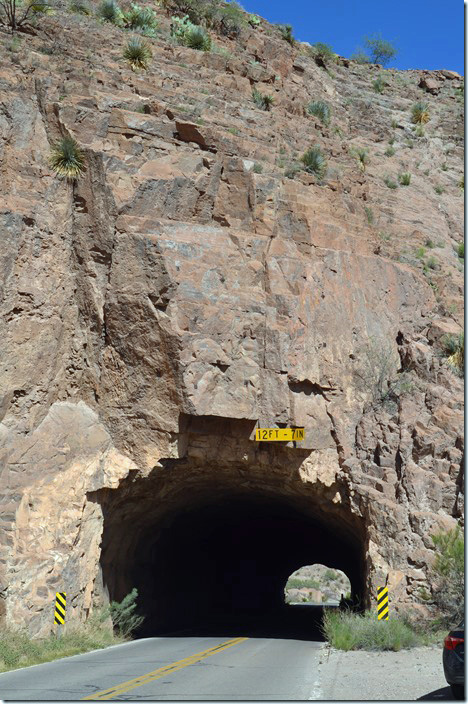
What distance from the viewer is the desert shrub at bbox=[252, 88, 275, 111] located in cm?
2751

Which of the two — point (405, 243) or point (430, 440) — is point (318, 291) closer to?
point (430, 440)

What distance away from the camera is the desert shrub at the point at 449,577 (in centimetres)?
1789

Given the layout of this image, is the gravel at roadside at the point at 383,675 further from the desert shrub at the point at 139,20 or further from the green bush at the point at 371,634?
the desert shrub at the point at 139,20

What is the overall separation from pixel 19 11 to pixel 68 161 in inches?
294

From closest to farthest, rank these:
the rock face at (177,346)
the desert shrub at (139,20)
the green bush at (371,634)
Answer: the green bush at (371,634) → the rock face at (177,346) → the desert shrub at (139,20)

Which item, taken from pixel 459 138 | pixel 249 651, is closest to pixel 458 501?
pixel 249 651

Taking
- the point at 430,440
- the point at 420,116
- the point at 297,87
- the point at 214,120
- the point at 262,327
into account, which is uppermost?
the point at 420,116

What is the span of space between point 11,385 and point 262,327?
6519 millimetres

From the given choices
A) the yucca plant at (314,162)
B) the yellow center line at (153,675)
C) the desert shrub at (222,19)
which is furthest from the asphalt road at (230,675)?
the desert shrub at (222,19)

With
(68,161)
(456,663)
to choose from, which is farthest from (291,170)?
(456,663)

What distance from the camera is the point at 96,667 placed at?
14469mm

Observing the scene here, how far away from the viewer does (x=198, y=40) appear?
29312 mm

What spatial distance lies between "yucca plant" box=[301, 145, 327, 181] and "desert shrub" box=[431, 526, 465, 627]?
12315mm

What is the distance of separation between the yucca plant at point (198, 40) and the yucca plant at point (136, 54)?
451cm
